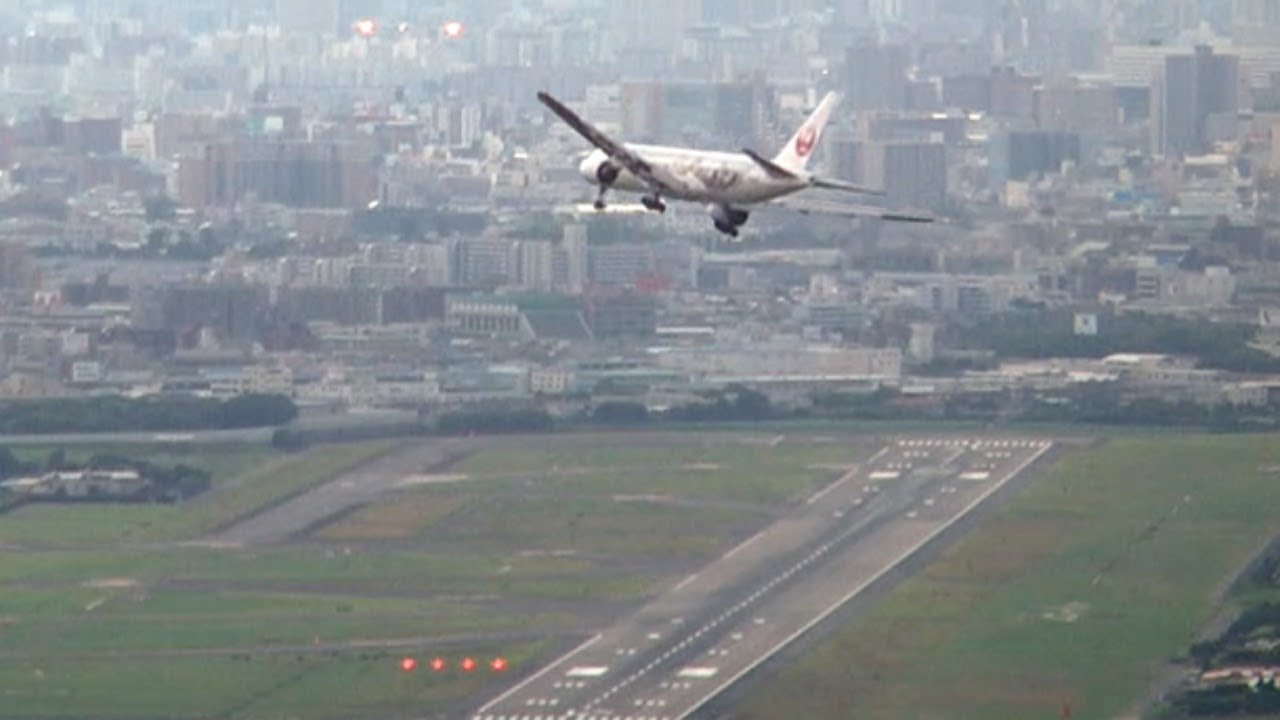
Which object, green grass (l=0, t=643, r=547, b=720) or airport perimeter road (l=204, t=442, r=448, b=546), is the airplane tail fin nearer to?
green grass (l=0, t=643, r=547, b=720)

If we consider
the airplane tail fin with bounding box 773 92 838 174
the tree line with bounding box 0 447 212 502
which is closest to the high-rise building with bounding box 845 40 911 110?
the tree line with bounding box 0 447 212 502

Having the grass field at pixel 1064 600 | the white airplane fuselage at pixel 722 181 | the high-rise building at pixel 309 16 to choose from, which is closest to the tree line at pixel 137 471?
the grass field at pixel 1064 600

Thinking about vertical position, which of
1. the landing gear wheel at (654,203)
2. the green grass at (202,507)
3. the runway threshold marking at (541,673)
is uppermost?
the landing gear wheel at (654,203)

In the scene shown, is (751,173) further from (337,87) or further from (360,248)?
(337,87)

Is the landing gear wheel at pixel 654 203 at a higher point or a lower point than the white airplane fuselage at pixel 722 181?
lower

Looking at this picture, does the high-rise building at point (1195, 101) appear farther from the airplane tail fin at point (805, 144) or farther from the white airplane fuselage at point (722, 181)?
the white airplane fuselage at point (722, 181)

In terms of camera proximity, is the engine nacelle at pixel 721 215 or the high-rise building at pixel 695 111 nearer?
the engine nacelle at pixel 721 215
